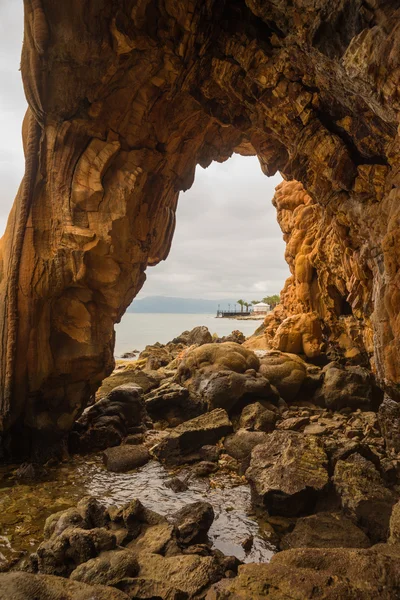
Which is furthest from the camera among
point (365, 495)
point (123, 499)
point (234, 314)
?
point (234, 314)

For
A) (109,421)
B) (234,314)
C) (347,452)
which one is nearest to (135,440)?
(109,421)

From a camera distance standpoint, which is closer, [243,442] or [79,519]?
[79,519]

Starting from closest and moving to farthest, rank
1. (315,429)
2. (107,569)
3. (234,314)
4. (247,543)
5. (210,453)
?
(107,569) → (247,543) → (210,453) → (315,429) → (234,314)

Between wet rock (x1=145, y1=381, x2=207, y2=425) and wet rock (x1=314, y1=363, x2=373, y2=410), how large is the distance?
5400 millimetres

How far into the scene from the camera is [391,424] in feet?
33.0

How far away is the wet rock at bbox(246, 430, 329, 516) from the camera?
7164 mm

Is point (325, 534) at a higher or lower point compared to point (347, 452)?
lower

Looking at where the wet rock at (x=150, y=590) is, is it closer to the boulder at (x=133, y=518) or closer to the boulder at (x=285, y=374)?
the boulder at (x=133, y=518)

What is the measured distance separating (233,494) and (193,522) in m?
2.23

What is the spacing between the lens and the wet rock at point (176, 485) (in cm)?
845

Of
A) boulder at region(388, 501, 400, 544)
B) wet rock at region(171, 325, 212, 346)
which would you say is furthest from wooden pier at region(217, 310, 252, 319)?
boulder at region(388, 501, 400, 544)

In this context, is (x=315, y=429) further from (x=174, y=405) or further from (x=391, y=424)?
(x=174, y=405)

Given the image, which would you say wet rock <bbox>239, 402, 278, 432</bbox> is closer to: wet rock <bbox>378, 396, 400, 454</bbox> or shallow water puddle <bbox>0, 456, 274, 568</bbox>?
shallow water puddle <bbox>0, 456, 274, 568</bbox>

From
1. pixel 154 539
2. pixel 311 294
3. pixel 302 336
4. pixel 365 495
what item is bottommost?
pixel 154 539
